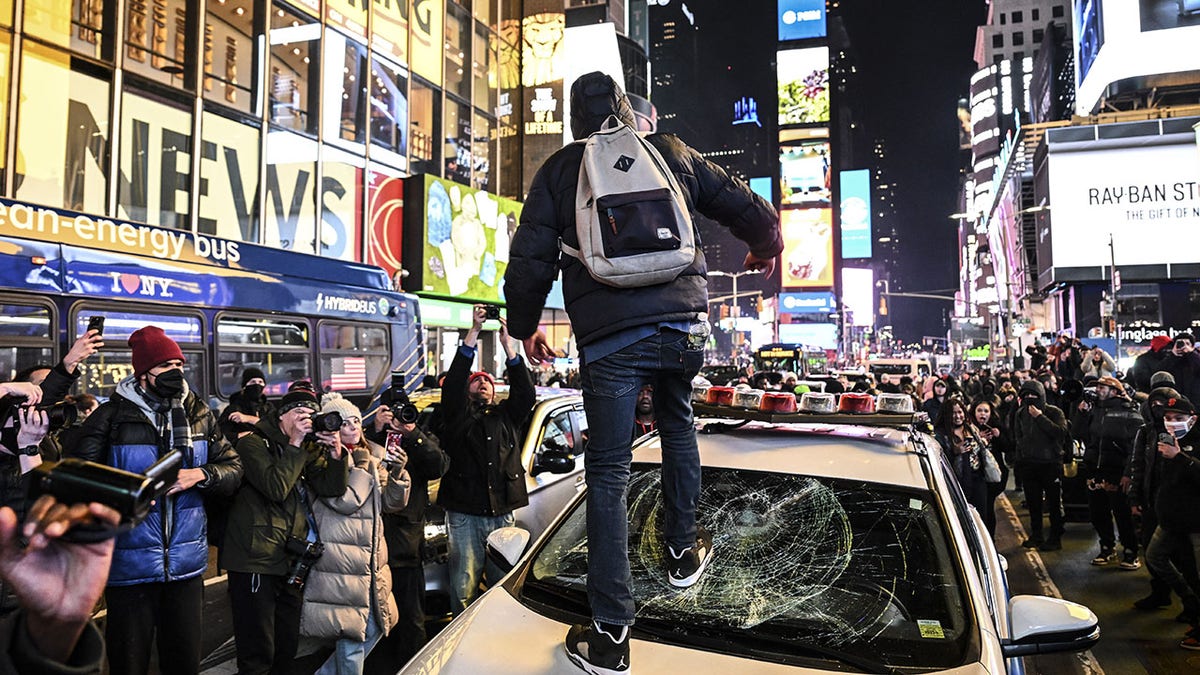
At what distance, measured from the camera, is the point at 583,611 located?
2830 millimetres

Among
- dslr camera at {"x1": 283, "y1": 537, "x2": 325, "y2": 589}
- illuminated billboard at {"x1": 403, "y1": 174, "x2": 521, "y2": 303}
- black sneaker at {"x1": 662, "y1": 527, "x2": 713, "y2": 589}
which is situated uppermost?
illuminated billboard at {"x1": 403, "y1": 174, "x2": 521, "y2": 303}

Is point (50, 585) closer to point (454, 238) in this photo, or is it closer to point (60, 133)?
point (60, 133)

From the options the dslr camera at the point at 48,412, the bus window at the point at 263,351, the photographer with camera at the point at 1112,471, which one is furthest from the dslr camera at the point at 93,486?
the photographer with camera at the point at 1112,471

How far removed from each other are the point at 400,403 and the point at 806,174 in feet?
339

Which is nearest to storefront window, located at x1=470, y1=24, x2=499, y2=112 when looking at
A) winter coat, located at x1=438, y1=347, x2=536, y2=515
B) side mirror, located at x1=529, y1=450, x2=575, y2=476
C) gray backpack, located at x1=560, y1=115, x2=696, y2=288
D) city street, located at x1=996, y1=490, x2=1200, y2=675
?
city street, located at x1=996, y1=490, x2=1200, y2=675

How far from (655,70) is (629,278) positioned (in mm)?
206469

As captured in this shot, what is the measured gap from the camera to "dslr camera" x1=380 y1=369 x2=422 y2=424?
508cm

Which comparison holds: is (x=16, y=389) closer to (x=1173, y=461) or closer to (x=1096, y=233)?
(x=1173, y=461)

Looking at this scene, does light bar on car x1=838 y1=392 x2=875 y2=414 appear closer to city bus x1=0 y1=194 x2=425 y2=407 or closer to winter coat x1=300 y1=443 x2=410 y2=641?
winter coat x1=300 y1=443 x2=410 y2=641

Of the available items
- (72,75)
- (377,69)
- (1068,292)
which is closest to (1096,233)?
(1068,292)

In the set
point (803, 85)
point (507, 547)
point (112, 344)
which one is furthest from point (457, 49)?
point (803, 85)

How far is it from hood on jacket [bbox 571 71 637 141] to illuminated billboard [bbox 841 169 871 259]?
127m

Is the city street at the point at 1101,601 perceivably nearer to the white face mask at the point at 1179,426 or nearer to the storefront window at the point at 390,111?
the white face mask at the point at 1179,426

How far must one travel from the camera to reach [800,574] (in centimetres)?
290
